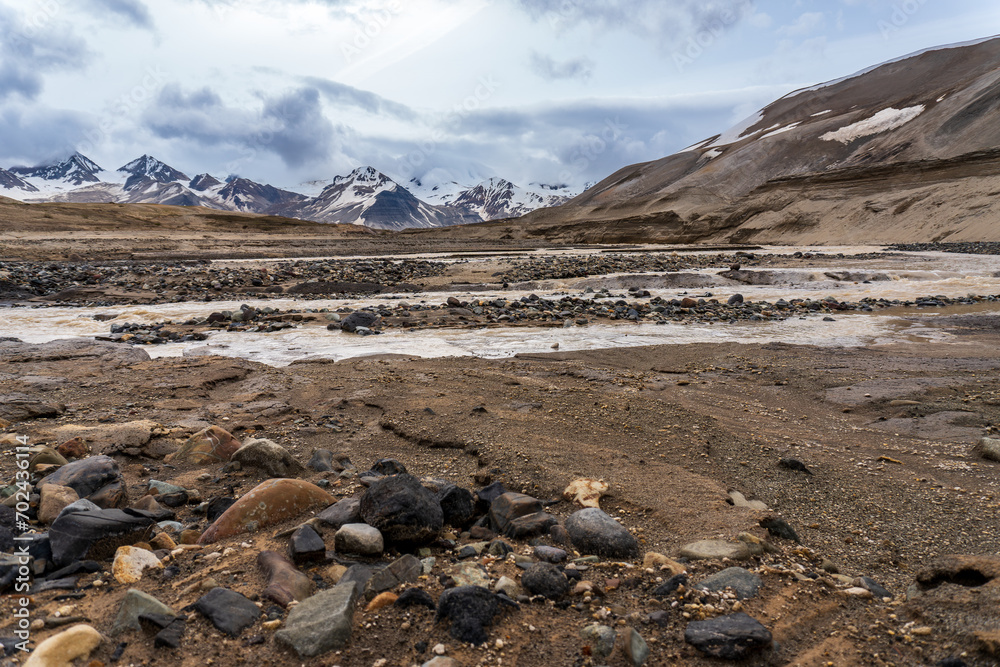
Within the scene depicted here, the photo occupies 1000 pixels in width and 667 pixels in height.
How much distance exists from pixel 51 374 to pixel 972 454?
9.23 metres

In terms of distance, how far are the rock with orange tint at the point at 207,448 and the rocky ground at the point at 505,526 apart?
0.09 feet

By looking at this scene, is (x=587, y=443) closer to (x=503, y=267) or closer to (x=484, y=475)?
(x=484, y=475)

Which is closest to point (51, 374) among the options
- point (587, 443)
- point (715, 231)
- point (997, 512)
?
point (587, 443)

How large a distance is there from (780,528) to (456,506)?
5.87 feet

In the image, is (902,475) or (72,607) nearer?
(72,607)

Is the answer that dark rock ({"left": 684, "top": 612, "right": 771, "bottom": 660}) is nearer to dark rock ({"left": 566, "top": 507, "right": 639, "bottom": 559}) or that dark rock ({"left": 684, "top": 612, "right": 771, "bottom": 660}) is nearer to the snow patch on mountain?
dark rock ({"left": 566, "top": 507, "right": 639, "bottom": 559})

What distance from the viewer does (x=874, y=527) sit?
3.12 m

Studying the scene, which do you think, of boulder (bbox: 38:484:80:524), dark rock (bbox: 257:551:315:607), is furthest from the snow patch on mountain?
boulder (bbox: 38:484:80:524)

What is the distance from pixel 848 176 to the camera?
176 ft

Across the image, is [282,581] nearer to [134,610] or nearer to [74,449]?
[134,610]

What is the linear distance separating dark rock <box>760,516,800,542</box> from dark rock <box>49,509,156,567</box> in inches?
129

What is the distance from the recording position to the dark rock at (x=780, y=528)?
2.92 m

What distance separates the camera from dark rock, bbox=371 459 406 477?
3.76 m

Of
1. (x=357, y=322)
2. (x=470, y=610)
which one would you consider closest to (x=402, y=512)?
(x=470, y=610)
